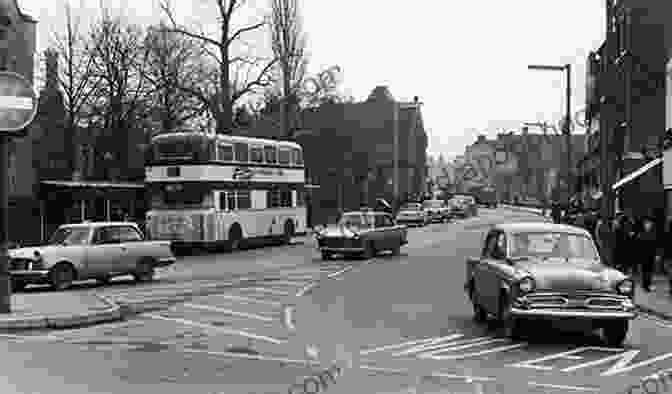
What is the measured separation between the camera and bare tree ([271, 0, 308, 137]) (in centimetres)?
5353

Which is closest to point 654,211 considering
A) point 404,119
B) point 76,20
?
point 76,20

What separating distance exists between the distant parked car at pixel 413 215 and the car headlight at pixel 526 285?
5353 centimetres

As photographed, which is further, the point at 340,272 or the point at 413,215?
the point at 413,215

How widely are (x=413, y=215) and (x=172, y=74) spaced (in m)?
23.1

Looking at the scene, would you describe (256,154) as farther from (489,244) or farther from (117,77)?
(489,244)

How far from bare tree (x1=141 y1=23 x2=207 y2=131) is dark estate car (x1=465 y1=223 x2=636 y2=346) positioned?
125ft

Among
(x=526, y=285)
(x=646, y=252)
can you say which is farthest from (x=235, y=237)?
(x=526, y=285)

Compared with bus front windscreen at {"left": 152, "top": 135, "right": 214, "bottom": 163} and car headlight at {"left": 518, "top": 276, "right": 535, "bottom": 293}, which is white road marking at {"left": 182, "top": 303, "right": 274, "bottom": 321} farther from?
bus front windscreen at {"left": 152, "top": 135, "right": 214, "bottom": 163}

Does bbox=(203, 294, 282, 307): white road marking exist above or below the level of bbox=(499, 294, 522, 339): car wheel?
below

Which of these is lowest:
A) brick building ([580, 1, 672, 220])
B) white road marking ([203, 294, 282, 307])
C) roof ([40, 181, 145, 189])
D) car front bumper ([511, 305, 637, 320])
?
white road marking ([203, 294, 282, 307])

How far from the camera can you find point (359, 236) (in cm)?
3172

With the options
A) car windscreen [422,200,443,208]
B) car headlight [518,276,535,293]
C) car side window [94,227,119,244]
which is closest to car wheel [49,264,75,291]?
car side window [94,227,119,244]

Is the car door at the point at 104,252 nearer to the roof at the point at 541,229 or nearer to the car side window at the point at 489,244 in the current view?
the car side window at the point at 489,244

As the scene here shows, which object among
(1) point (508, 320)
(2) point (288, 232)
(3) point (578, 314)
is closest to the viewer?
(3) point (578, 314)
